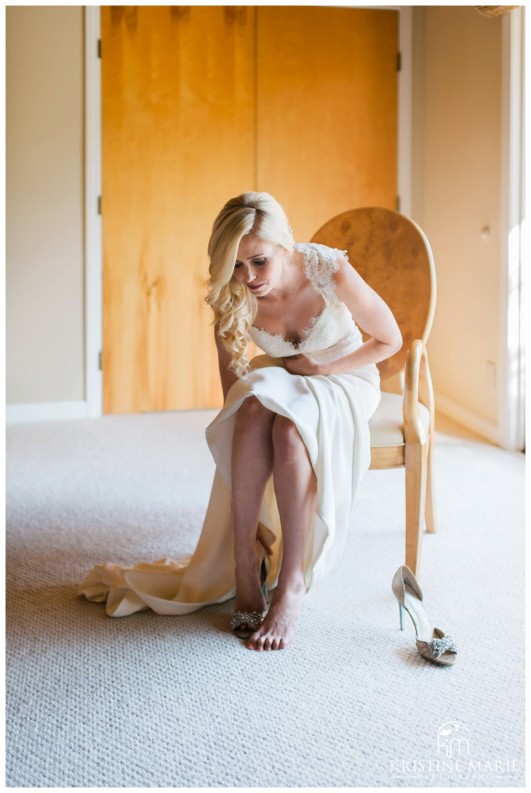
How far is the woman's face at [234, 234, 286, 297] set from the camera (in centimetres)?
213

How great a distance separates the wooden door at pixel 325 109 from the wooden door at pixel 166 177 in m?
0.11

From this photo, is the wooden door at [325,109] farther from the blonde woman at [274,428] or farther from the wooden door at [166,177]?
the blonde woman at [274,428]

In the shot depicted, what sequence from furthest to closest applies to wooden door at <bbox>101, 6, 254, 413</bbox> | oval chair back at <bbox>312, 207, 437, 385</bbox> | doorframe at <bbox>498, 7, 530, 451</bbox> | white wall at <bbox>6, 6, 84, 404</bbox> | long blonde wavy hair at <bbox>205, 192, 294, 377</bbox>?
wooden door at <bbox>101, 6, 254, 413</bbox> < white wall at <bbox>6, 6, 84, 404</bbox> < doorframe at <bbox>498, 7, 530, 451</bbox> < oval chair back at <bbox>312, 207, 437, 385</bbox> < long blonde wavy hair at <bbox>205, 192, 294, 377</bbox>

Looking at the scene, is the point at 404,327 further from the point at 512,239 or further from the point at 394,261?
the point at 512,239

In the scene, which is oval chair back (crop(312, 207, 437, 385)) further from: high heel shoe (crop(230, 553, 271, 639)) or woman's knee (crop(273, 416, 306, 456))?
high heel shoe (crop(230, 553, 271, 639))

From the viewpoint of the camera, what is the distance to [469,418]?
421 centimetres

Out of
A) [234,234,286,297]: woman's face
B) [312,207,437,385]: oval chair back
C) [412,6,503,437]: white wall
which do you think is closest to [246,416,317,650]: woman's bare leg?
[234,234,286,297]: woman's face

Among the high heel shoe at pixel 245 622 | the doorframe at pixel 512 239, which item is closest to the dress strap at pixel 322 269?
the high heel shoe at pixel 245 622

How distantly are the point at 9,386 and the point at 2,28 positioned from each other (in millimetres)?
2908

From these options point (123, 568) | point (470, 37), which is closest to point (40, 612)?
point (123, 568)

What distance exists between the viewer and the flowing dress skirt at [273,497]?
7.05ft

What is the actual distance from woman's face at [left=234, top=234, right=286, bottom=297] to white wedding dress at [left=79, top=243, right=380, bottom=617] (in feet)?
0.45

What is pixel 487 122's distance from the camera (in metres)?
3.90

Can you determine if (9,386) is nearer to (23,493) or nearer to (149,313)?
(149,313)
